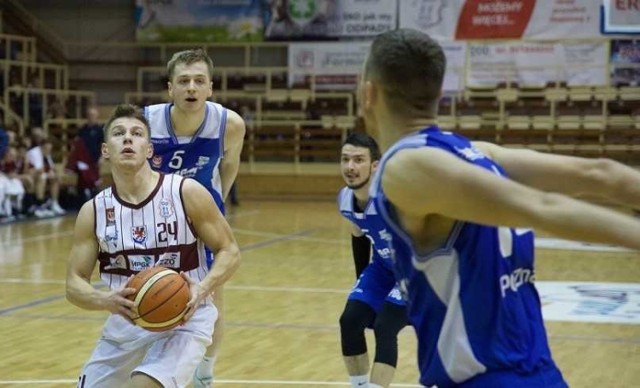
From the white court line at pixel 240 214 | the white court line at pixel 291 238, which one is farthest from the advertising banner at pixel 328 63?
the white court line at pixel 291 238

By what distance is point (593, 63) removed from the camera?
2234 cm

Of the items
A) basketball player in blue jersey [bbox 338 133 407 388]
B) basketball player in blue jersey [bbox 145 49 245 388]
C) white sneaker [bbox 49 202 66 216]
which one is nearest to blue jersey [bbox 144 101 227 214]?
basketball player in blue jersey [bbox 145 49 245 388]

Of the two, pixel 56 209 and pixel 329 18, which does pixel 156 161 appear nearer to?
pixel 56 209

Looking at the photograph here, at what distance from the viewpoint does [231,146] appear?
6.57 meters

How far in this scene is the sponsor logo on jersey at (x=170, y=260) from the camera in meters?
4.73

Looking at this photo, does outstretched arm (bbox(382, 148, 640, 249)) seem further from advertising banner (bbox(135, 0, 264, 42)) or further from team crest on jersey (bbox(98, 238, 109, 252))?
advertising banner (bbox(135, 0, 264, 42))

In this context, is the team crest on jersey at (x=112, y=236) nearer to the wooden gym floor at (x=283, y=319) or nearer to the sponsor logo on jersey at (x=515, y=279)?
A: the wooden gym floor at (x=283, y=319)

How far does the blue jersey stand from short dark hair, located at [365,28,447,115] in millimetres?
3958

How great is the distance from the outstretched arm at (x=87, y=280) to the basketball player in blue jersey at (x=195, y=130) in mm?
1603

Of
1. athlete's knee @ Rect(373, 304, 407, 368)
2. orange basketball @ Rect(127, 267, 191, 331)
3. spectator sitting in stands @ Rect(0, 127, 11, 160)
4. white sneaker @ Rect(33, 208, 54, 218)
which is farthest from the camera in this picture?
white sneaker @ Rect(33, 208, 54, 218)

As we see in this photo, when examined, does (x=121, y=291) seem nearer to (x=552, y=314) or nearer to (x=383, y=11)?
(x=552, y=314)

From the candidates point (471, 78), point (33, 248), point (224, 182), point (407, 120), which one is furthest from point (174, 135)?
point (471, 78)

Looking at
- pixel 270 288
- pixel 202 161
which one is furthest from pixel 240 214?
pixel 202 161

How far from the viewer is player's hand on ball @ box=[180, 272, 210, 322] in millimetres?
4414
